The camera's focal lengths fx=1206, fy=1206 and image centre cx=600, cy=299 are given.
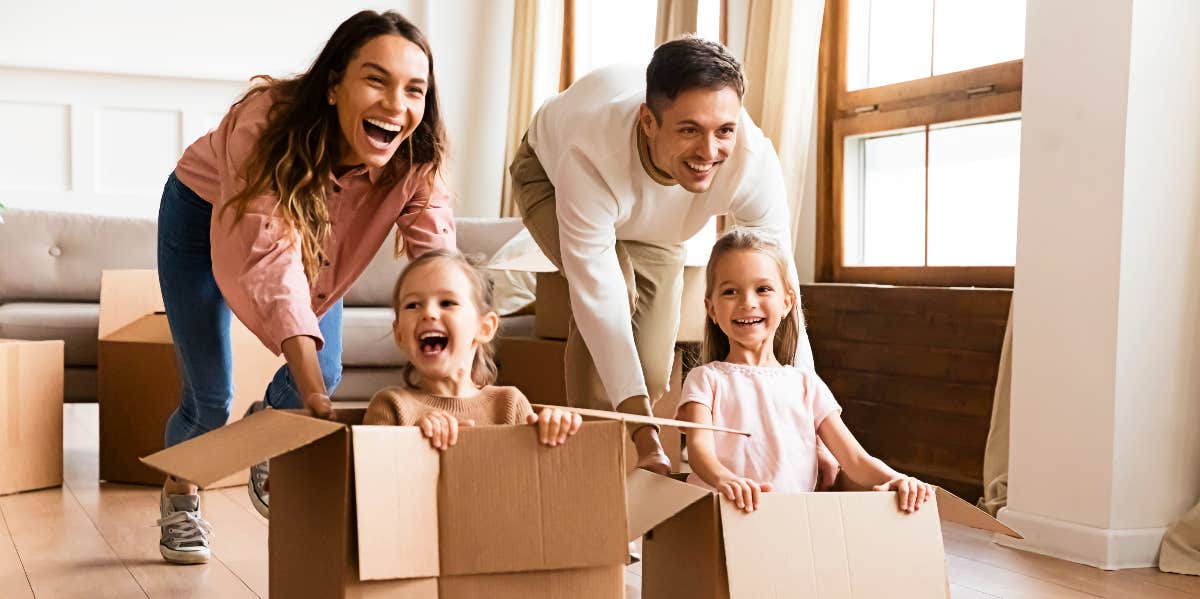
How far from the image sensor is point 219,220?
179 cm

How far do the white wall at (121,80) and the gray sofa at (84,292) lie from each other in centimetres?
141

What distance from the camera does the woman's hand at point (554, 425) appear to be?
1.37 m

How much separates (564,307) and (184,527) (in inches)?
68.4

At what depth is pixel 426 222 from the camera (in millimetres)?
1926

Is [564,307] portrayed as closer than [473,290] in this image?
No

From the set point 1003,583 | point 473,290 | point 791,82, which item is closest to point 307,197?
point 473,290

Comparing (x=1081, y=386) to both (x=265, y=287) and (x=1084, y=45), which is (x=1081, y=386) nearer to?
(x=1084, y=45)

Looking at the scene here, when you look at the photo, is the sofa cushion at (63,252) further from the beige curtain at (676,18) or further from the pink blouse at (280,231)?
the pink blouse at (280,231)

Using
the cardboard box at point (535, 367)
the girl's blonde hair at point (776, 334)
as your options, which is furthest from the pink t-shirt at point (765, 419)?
the cardboard box at point (535, 367)

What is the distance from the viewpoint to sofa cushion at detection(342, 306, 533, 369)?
13.9 ft

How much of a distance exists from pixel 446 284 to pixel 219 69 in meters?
4.92

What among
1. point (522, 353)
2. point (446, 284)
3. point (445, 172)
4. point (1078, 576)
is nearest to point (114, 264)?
point (522, 353)

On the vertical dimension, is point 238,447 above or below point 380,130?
below

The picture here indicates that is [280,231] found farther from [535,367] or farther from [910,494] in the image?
[535,367]
